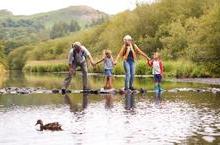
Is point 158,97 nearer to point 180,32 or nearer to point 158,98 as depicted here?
point 158,98

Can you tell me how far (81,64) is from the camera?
2784cm

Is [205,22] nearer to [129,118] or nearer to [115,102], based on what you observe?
[115,102]

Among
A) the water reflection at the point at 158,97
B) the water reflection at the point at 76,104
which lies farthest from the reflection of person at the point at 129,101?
the water reflection at the point at 76,104

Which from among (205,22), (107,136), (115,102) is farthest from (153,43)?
(107,136)

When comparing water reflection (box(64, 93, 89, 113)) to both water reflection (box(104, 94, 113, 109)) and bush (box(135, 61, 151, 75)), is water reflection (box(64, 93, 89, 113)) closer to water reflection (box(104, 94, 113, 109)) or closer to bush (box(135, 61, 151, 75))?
water reflection (box(104, 94, 113, 109))

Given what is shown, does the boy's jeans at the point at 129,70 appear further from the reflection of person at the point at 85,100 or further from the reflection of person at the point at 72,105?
the reflection of person at the point at 72,105

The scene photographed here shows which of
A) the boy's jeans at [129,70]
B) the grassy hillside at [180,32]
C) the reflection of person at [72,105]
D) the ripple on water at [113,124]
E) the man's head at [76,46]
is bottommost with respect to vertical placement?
the ripple on water at [113,124]

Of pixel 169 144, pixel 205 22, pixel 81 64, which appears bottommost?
pixel 169 144

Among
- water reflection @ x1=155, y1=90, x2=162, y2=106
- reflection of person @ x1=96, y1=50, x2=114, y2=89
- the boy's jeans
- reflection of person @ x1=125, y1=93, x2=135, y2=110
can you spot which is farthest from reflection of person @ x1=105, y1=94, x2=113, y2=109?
reflection of person @ x1=96, y1=50, x2=114, y2=89

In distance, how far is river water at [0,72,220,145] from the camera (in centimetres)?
1286

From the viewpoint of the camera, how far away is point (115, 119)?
16203 millimetres

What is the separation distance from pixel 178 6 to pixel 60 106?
1927 inches

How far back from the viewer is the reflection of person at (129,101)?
64.7 ft

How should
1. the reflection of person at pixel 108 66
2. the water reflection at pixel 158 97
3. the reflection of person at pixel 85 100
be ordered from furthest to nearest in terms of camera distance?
the reflection of person at pixel 108 66
the water reflection at pixel 158 97
the reflection of person at pixel 85 100
